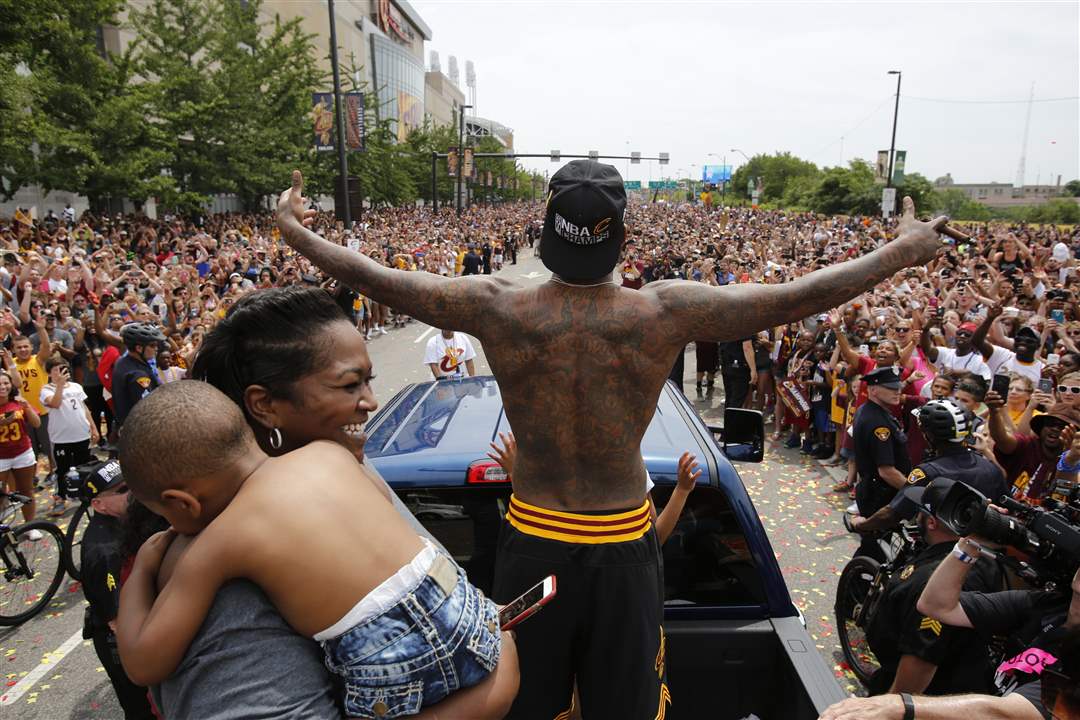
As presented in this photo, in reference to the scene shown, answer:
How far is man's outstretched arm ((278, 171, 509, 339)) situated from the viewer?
2.29m

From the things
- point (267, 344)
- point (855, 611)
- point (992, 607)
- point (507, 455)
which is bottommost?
point (855, 611)

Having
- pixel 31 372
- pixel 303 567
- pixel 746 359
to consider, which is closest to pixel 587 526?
pixel 303 567

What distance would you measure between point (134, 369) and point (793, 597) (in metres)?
5.69

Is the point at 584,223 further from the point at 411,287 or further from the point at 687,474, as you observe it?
the point at 687,474

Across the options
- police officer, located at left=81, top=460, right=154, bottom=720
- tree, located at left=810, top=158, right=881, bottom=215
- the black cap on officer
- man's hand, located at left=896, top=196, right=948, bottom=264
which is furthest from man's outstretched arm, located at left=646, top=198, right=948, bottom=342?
tree, located at left=810, top=158, right=881, bottom=215

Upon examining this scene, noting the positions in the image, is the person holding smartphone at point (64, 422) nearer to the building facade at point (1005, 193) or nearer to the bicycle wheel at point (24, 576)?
the bicycle wheel at point (24, 576)

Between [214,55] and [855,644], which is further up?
[214,55]

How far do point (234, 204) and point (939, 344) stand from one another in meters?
41.2

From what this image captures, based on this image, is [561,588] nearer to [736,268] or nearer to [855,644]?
[855,644]

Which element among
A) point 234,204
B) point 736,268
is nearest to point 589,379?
point 736,268

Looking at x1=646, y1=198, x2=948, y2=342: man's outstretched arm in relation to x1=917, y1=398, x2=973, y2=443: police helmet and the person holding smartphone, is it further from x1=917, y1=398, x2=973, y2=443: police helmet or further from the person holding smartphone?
the person holding smartphone

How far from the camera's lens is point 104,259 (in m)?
13.2

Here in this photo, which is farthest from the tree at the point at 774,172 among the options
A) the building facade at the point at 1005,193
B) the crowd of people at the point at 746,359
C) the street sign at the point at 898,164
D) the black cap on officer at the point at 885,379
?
the black cap on officer at the point at 885,379

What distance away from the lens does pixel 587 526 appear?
225 cm
